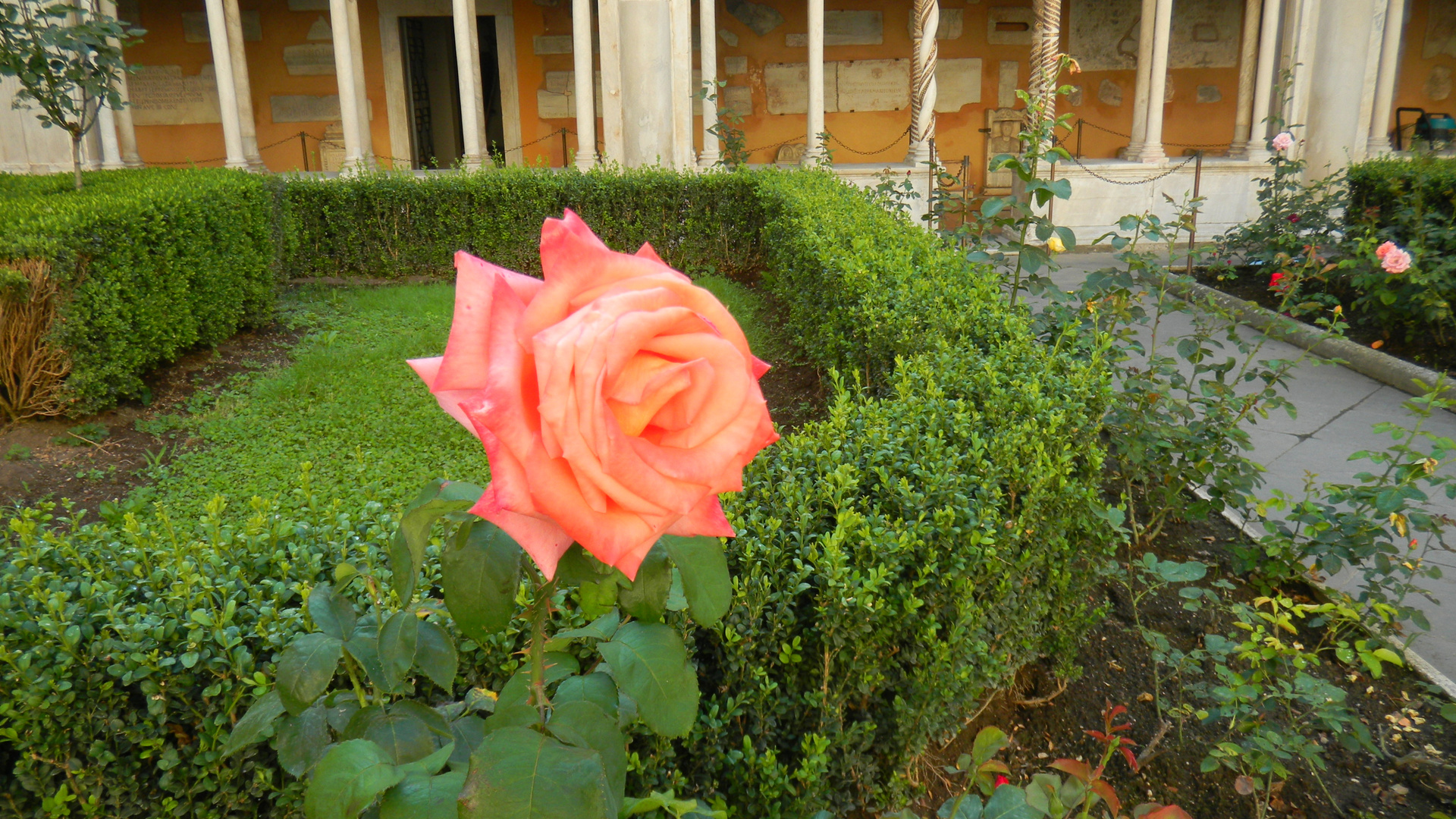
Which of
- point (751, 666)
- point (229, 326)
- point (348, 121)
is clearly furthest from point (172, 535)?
point (348, 121)

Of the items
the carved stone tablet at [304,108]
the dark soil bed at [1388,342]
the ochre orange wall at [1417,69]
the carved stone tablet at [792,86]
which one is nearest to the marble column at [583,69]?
the carved stone tablet at [792,86]

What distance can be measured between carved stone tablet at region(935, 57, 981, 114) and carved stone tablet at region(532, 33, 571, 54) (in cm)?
553

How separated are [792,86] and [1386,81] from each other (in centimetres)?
774

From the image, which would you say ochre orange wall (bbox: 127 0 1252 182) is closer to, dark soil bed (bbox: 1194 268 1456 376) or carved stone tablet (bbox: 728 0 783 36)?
carved stone tablet (bbox: 728 0 783 36)

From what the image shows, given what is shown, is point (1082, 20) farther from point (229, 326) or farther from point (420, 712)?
point (420, 712)

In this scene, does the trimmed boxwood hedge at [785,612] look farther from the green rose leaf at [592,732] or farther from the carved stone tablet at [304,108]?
the carved stone tablet at [304,108]

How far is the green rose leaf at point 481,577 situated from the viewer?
884 mm

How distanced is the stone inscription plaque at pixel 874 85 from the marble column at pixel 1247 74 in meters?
4.46

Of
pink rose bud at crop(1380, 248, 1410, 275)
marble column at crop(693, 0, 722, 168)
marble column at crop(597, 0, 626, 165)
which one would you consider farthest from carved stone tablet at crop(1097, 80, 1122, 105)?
pink rose bud at crop(1380, 248, 1410, 275)

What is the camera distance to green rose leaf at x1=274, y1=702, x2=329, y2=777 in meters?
1.11

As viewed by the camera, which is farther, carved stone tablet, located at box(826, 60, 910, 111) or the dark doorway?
the dark doorway

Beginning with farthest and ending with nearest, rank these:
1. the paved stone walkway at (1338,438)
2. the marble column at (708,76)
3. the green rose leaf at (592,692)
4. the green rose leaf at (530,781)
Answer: the marble column at (708,76)
the paved stone walkway at (1338,438)
the green rose leaf at (592,692)
the green rose leaf at (530,781)

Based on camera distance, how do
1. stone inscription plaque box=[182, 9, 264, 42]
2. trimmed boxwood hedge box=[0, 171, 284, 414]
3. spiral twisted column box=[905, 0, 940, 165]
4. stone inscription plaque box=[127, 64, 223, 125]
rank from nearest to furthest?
trimmed boxwood hedge box=[0, 171, 284, 414] → spiral twisted column box=[905, 0, 940, 165] → stone inscription plaque box=[182, 9, 264, 42] → stone inscription plaque box=[127, 64, 223, 125]

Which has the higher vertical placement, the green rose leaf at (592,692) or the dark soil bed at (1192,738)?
the green rose leaf at (592,692)
